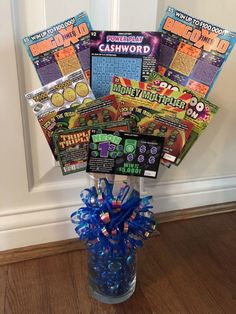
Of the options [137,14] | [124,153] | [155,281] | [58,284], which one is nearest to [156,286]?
[155,281]

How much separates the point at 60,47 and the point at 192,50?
0.83ft

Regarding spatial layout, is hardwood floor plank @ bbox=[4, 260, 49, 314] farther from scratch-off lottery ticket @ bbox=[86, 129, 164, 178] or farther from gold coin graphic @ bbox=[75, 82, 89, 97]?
gold coin graphic @ bbox=[75, 82, 89, 97]

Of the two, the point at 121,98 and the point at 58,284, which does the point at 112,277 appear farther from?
the point at 121,98

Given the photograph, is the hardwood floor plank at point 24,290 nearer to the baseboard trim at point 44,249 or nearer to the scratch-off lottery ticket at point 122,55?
the baseboard trim at point 44,249

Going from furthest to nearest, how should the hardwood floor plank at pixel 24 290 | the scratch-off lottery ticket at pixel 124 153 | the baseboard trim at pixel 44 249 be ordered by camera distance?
the baseboard trim at pixel 44 249 → the hardwood floor plank at pixel 24 290 → the scratch-off lottery ticket at pixel 124 153

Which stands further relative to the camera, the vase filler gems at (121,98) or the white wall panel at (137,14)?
the white wall panel at (137,14)

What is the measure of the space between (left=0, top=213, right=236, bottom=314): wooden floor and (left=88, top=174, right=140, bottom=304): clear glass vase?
0.06 ft

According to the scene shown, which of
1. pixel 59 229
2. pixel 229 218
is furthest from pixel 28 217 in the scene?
pixel 229 218

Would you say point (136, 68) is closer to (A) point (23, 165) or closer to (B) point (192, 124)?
(B) point (192, 124)

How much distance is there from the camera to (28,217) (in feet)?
2.66

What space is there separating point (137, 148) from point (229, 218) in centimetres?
59

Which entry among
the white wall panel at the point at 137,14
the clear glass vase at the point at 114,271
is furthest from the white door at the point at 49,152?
the clear glass vase at the point at 114,271

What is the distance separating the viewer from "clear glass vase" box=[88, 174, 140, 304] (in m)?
0.62

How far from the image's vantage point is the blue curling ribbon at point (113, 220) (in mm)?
575
